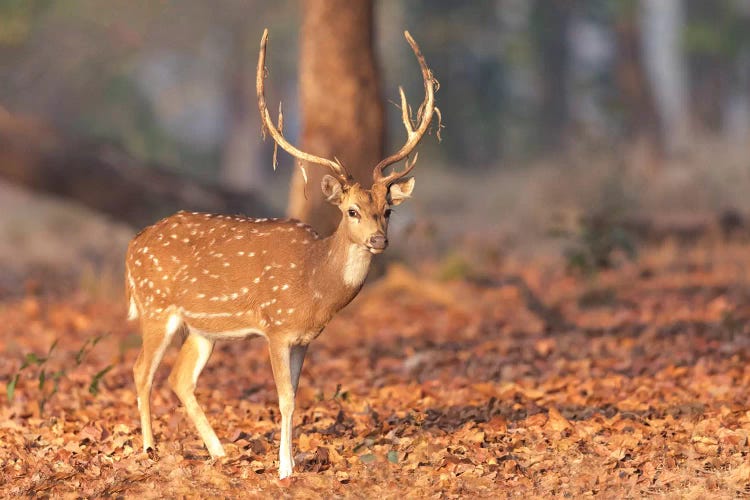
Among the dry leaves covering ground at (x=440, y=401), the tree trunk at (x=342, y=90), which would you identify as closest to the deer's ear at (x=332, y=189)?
the dry leaves covering ground at (x=440, y=401)

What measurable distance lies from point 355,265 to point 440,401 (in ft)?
6.86

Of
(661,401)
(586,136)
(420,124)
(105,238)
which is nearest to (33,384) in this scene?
(420,124)

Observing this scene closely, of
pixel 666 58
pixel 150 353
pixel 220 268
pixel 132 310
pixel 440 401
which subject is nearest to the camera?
pixel 220 268

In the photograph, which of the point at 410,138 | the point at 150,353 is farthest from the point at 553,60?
the point at 150,353

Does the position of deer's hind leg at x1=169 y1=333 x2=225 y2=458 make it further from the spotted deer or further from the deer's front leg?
the deer's front leg

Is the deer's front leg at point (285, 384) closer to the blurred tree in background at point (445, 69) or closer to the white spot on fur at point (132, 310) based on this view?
the white spot on fur at point (132, 310)

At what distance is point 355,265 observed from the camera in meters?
7.75

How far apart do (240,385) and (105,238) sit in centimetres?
1016

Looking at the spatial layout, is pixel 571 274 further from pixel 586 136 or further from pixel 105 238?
pixel 105 238

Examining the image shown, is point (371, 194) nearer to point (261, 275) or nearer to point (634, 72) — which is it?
point (261, 275)

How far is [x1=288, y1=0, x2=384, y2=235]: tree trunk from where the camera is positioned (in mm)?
13664

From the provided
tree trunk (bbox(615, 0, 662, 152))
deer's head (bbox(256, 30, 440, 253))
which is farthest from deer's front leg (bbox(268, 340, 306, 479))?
tree trunk (bbox(615, 0, 662, 152))

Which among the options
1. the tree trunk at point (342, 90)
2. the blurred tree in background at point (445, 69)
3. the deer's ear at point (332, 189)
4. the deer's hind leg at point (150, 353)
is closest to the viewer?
the deer's ear at point (332, 189)

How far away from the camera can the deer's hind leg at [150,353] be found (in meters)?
8.38
